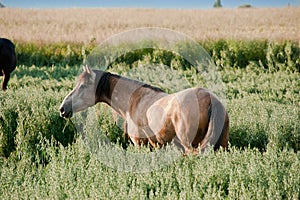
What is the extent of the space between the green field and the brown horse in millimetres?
291

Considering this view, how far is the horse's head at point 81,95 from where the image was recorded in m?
6.02

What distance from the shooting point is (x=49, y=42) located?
62.0 feet

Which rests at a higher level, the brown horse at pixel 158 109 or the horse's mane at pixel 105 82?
the horse's mane at pixel 105 82

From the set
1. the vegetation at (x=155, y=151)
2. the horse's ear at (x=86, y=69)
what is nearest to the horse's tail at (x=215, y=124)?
the vegetation at (x=155, y=151)

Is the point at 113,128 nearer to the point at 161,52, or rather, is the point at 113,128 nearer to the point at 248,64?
the point at 161,52

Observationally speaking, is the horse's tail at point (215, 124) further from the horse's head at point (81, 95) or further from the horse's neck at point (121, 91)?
the horse's head at point (81, 95)

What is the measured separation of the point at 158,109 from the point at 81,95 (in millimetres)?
1152

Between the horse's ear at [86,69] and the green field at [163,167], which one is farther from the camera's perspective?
the horse's ear at [86,69]

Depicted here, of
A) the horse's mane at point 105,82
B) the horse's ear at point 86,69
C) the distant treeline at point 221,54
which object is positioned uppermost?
the horse's ear at point 86,69

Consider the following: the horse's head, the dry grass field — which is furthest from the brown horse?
the dry grass field

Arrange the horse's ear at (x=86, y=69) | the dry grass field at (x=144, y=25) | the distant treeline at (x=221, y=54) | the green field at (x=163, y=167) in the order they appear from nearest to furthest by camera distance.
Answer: the green field at (x=163, y=167) → the horse's ear at (x=86, y=69) → the distant treeline at (x=221, y=54) → the dry grass field at (x=144, y=25)

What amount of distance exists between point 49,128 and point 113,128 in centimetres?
104

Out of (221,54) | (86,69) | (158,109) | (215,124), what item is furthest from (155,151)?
(221,54)

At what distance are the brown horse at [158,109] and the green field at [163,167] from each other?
0.95ft
